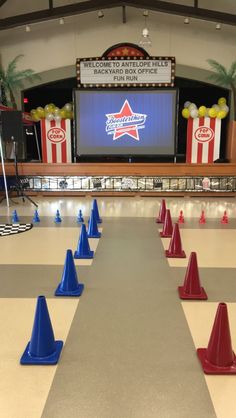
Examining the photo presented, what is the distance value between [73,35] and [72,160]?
123 inches

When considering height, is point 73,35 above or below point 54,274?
above

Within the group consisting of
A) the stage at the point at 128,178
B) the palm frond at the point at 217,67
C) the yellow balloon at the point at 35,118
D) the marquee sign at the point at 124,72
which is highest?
the palm frond at the point at 217,67

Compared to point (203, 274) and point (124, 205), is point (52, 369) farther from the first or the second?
point (124, 205)

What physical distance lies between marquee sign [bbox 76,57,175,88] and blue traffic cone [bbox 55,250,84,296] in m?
6.30

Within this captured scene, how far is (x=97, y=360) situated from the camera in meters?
1.81

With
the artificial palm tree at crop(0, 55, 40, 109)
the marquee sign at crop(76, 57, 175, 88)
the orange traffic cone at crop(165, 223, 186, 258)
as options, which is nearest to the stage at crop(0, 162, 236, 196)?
the marquee sign at crop(76, 57, 175, 88)

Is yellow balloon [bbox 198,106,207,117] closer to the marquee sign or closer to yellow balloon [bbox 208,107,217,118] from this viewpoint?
yellow balloon [bbox 208,107,217,118]

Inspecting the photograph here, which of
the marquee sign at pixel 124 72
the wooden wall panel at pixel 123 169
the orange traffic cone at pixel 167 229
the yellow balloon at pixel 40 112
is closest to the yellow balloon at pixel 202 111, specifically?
the marquee sign at pixel 124 72

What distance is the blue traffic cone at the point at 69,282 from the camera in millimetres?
2570

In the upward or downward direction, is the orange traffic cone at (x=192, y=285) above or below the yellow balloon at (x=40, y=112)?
below

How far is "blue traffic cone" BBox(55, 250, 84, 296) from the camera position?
257 centimetres

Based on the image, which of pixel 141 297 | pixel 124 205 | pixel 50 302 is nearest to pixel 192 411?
pixel 141 297

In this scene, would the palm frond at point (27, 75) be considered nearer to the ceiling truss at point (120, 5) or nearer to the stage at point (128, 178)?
the ceiling truss at point (120, 5)

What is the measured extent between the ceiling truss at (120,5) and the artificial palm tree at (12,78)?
96 cm
